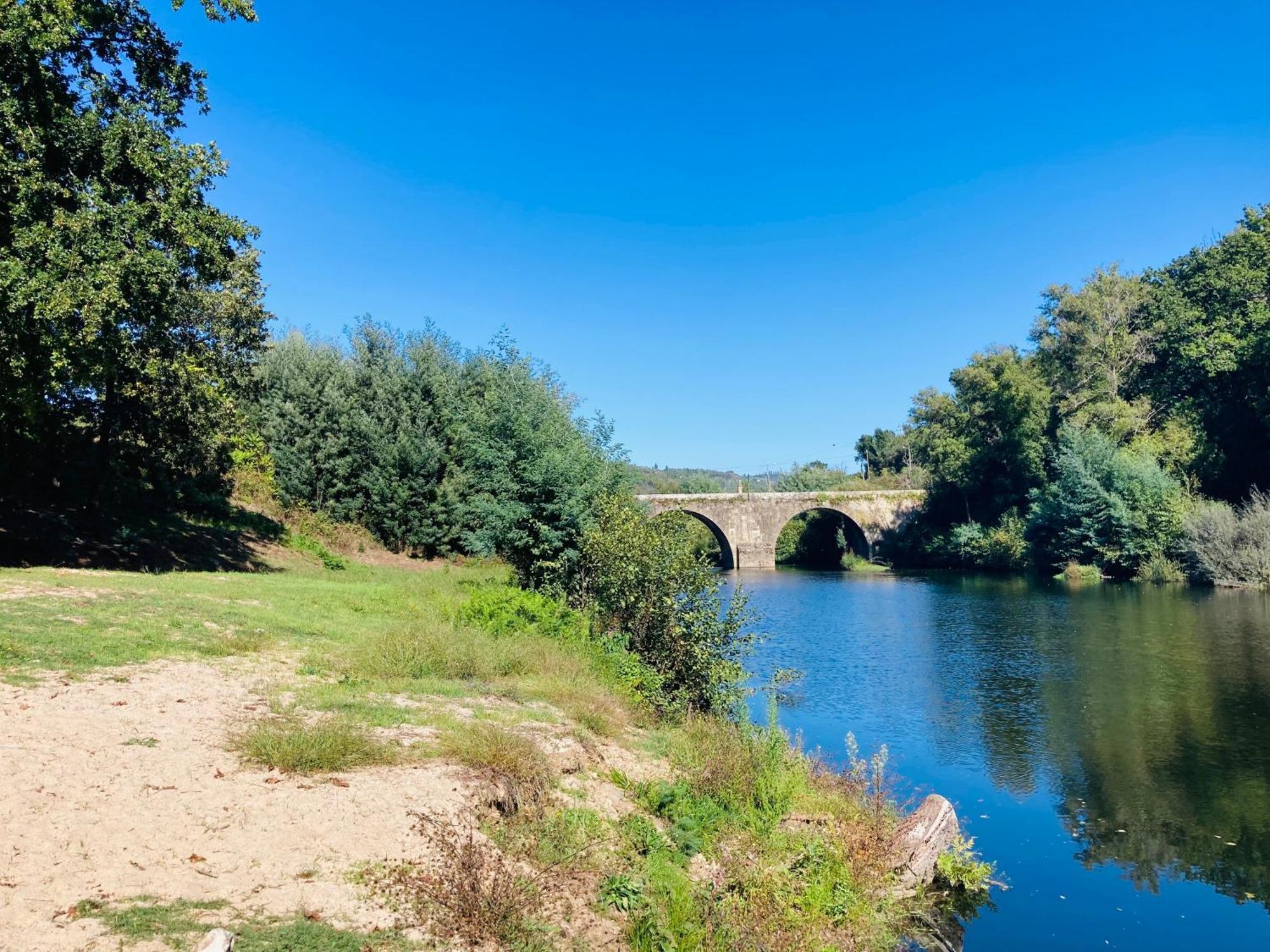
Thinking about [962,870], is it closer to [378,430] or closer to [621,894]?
[621,894]

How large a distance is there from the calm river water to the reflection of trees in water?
0.14 feet

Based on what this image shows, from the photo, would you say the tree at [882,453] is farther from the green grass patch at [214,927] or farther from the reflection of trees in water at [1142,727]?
the green grass patch at [214,927]

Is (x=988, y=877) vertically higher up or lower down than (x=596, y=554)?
lower down

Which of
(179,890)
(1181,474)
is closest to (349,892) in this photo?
(179,890)

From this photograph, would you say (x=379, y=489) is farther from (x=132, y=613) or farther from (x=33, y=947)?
(x=33, y=947)

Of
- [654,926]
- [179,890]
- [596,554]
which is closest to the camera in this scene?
[179,890]

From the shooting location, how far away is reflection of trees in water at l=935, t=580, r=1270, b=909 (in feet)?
36.1

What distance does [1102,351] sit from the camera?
5253 cm

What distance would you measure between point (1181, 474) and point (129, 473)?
49.7 meters

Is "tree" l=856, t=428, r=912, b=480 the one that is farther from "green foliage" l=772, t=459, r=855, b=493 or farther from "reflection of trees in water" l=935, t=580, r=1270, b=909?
"reflection of trees in water" l=935, t=580, r=1270, b=909

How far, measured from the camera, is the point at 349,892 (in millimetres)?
6105

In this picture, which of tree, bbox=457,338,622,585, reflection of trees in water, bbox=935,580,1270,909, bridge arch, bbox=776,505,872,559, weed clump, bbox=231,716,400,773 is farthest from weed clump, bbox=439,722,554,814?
bridge arch, bbox=776,505,872,559

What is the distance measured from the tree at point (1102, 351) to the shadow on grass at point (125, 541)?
48.4m

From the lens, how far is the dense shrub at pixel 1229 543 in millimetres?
35688
